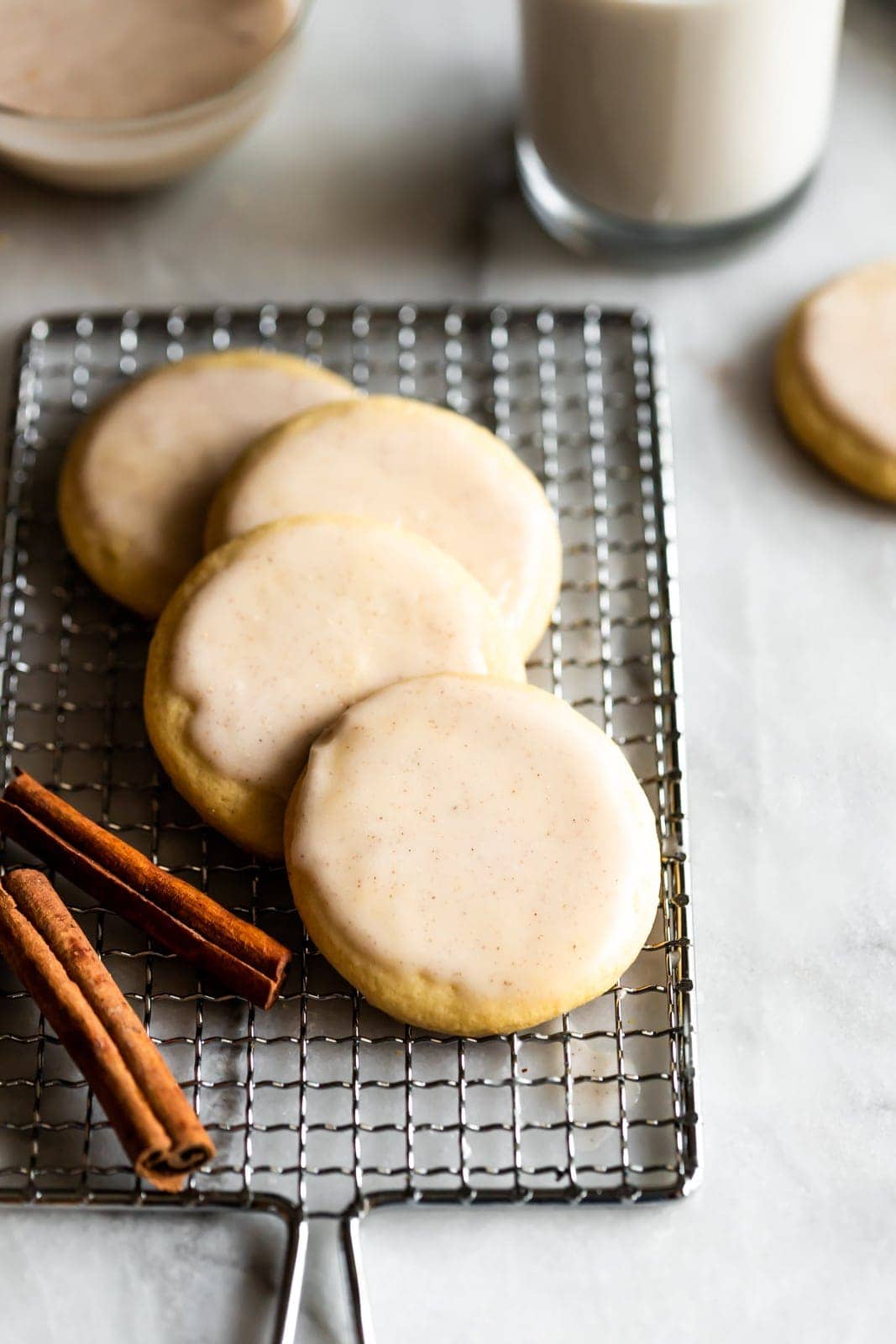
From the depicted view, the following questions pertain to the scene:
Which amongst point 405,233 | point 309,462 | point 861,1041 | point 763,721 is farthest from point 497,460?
point 861,1041

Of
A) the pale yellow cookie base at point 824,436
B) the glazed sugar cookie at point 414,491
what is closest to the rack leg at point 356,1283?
the glazed sugar cookie at point 414,491

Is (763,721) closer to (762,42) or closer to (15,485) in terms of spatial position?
(762,42)

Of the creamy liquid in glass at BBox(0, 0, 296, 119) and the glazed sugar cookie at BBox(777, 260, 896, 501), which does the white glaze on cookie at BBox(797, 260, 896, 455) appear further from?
the creamy liquid in glass at BBox(0, 0, 296, 119)

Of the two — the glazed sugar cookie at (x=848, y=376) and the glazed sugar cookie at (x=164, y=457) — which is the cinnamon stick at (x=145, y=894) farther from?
the glazed sugar cookie at (x=848, y=376)

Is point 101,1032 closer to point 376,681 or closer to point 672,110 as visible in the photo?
point 376,681

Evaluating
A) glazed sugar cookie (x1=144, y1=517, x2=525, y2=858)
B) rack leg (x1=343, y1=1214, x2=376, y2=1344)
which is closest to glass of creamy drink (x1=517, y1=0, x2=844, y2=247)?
glazed sugar cookie (x1=144, y1=517, x2=525, y2=858)
